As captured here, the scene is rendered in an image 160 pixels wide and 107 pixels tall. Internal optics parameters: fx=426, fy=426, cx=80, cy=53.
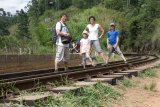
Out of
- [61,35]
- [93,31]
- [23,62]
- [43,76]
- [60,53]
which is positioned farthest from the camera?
[23,62]

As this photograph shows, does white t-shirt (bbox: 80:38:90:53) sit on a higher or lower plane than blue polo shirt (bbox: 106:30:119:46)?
lower

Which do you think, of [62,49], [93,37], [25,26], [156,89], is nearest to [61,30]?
[62,49]

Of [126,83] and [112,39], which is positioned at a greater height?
[112,39]

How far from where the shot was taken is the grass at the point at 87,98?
7.09 metres

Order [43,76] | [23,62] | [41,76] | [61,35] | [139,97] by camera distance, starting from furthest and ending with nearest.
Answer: [23,62]
[61,35]
[41,76]
[43,76]
[139,97]

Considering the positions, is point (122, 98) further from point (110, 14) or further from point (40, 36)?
point (110, 14)

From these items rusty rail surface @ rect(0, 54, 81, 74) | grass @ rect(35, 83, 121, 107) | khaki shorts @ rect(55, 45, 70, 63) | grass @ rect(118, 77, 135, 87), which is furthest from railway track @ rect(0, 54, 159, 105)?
rusty rail surface @ rect(0, 54, 81, 74)

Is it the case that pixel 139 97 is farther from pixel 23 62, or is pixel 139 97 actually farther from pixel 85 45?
pixel 23 62

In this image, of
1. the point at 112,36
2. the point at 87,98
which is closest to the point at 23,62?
the point at 112,36

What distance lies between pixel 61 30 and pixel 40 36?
34.5 m

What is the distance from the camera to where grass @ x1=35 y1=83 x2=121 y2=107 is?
7.09 meters

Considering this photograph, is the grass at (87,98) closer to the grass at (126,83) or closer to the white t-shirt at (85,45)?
the grass at (126,83)

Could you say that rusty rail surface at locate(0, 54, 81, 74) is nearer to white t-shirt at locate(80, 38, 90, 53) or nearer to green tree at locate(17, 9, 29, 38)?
white t-shirt at locate(80, 38, 90, 53)

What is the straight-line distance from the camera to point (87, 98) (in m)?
7.82
